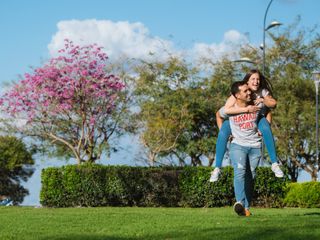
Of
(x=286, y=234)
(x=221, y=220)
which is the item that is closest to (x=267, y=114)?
(x=221, y=220)

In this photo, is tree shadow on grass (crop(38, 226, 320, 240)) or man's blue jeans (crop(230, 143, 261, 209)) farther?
man's blue jeans (crop(230, 143, 261, 209))

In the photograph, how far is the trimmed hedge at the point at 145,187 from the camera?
75.2 feet

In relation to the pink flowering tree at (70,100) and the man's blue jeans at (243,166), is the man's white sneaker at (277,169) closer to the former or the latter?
the man's blue jeans at (243,166)

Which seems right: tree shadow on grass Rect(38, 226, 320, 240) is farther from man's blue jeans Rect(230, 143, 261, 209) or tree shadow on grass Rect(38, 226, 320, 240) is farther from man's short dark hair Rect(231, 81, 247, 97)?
man's short dark hair Rect(231, 81, 247, 97)

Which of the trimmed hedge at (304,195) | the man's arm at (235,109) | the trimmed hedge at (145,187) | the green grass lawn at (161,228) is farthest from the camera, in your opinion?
the trimmed hedge at (304,195)

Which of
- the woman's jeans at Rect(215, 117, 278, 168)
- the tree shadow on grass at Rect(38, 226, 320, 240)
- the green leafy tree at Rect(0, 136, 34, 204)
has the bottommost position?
the tree shadow on grass at Rect(38, 226, 320, 240)

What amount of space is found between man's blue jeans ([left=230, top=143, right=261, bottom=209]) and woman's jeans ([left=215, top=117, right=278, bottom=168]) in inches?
8.0

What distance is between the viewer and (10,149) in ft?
150

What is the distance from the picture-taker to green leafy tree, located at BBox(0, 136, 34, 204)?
45.9 metres

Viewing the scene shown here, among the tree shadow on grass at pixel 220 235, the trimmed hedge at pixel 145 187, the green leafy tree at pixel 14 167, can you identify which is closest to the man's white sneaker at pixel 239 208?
the tree shadow on grass at pixel 220 235

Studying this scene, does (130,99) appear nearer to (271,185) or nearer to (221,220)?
(271,185)

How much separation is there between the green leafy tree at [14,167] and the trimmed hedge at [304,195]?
2446 cm

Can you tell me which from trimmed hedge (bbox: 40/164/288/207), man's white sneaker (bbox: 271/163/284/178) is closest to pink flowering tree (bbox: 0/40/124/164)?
trimmed hedge (bbox: 40/164/288/207)

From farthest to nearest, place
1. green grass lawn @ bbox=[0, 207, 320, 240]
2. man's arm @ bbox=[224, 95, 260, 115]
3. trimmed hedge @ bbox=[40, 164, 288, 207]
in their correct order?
trimmed hedge @ bbox=[40, 164, 288, 207]
man's arm @ bbox=[224, 95, 260, 115]
green grass lawn @ bbox=[0, 207, 320, 240]
